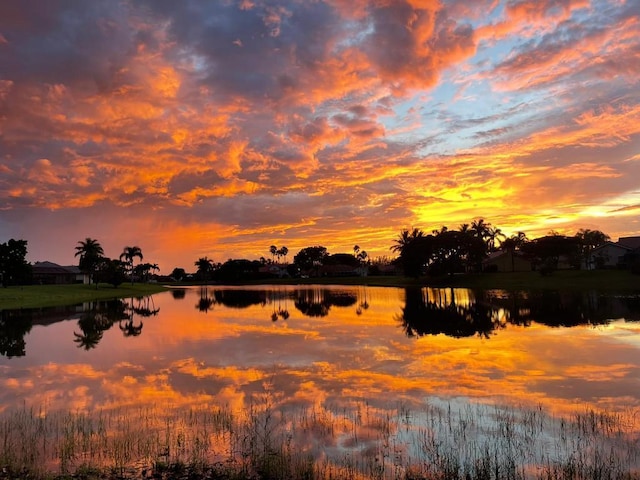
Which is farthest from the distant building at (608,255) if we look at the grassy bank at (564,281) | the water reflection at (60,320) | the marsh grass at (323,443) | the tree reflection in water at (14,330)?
the tree reflection in water at (14,330)

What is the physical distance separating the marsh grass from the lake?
0.18 ft

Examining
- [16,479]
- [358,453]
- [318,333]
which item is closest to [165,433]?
[16,479]

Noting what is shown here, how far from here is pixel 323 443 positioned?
12.2 metres

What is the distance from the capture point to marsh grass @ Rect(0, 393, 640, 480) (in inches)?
405

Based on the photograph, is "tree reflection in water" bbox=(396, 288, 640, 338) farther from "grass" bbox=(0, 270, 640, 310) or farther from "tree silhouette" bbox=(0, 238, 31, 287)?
"tree silhouette" bbox=(0, 238, 31, 287)

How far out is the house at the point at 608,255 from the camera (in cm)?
9825

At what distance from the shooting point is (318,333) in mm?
35281

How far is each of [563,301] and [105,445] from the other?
5476cm

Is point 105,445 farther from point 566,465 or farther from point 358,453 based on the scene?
point 566,465

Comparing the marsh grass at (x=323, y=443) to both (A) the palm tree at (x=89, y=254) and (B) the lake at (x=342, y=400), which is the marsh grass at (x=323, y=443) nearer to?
(B) the lake at (x=342, y=400)

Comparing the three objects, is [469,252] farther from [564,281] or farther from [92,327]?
[92,327]

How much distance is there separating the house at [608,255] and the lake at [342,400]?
73277 mm

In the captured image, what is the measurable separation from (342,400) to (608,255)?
Result: 4188 inches

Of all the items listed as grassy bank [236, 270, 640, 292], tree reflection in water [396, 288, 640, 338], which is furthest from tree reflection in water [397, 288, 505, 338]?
grassy bank [236, 270, 640, 292]
